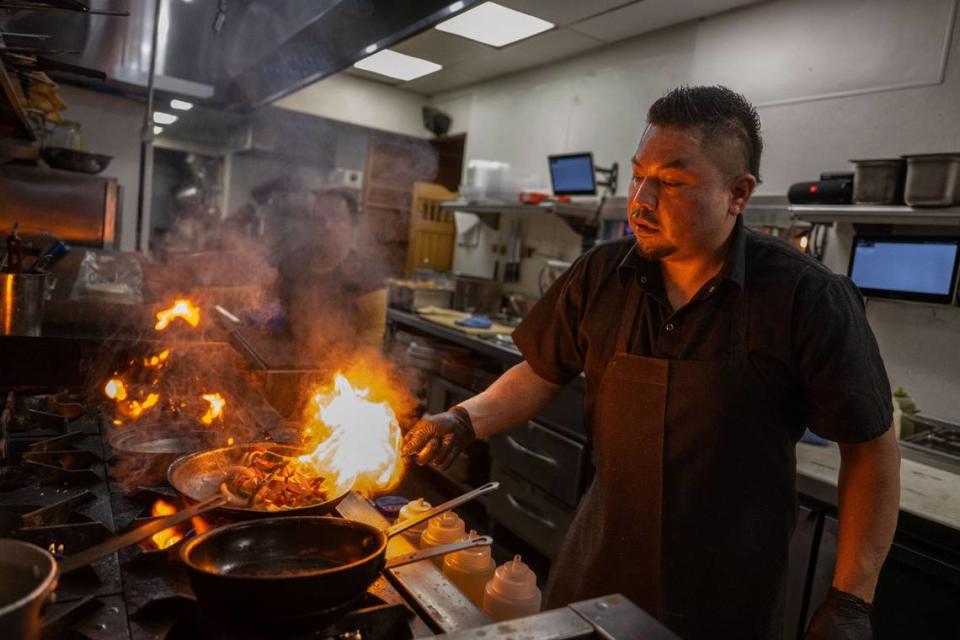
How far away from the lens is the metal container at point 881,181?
10.1 ft

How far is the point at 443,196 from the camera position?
8.18 metres

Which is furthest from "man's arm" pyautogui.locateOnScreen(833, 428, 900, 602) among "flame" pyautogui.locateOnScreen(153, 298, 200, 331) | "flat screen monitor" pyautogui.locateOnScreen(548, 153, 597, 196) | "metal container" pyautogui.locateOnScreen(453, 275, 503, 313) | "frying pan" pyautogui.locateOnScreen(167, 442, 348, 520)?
"metal container" pyautogui.locateOnScreen(453, 275, 503, 313)

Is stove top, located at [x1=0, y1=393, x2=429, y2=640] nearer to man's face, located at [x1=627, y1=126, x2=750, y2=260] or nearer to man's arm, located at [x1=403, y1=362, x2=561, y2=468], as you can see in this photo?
man's arm, located at [x1=403, y1=362, x2=561, y2=468]

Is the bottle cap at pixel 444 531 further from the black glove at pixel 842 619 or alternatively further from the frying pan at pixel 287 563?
the black glove at pixel 842 619

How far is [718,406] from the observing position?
1633 millimetres

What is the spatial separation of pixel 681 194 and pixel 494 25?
14.1ft

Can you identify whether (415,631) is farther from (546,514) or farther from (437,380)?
(437,380)

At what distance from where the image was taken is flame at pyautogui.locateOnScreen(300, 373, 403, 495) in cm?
160

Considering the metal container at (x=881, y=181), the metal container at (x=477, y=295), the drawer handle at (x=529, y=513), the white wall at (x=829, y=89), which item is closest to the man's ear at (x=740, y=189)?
the metal container at (x=881, y=181)

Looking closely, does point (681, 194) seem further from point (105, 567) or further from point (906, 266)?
point (906, 266)

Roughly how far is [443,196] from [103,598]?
7394 mm

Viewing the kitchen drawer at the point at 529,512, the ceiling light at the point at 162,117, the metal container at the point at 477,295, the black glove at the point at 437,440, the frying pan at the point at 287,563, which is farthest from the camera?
the metal container at the point at 477,295

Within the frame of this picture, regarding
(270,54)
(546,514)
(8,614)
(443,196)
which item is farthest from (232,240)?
(8,614)

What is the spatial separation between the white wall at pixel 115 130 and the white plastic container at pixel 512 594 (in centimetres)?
585
